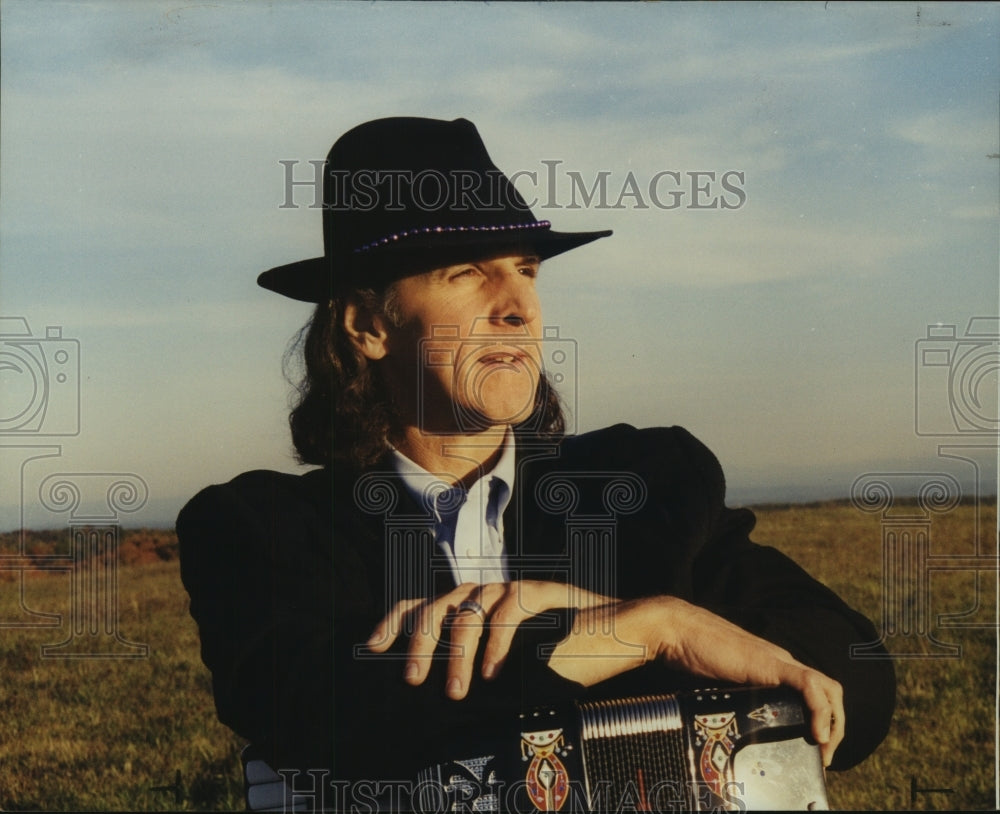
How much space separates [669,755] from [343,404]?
1.49 metres

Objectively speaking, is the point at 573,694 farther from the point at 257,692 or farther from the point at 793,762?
the point at 257,692

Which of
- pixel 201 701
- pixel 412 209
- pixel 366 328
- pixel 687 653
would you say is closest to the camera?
pixel 687 653

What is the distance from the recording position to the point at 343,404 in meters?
3.94

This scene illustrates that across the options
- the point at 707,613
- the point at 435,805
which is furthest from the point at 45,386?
the point at 707,613

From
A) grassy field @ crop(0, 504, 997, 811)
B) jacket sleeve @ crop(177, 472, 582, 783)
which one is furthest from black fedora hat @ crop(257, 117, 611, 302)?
grassy field @ crop(0, 504, 997, 811)

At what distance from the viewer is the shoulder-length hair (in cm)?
388

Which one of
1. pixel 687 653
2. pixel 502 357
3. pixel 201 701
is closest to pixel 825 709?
pixel 687 653

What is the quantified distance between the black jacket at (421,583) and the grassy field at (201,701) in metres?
0.58

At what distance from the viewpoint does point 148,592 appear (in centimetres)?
482

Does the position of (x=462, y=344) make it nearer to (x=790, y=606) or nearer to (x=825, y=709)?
(x=790, y=606)

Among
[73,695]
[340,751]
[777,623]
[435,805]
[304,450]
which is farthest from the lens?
[73,695]

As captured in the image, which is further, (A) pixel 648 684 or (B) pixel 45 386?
(B) pixel 45 386

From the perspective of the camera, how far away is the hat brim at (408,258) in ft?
12.2

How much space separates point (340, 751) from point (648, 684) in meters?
0.88
